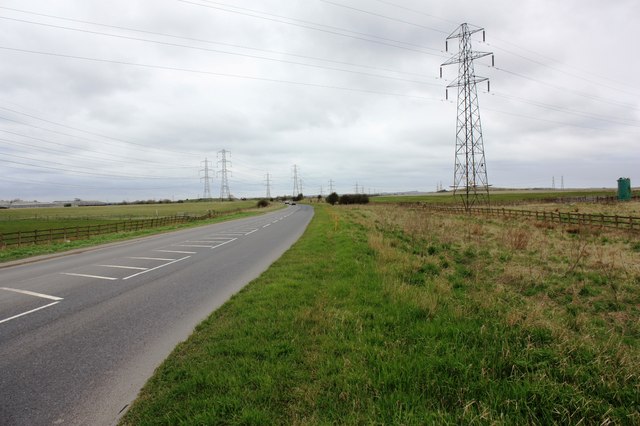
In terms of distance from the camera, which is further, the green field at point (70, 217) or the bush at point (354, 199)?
the bush at point (354, 199)

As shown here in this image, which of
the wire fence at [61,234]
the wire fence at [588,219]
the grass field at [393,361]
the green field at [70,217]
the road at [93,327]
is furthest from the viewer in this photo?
the green field at [70,217]

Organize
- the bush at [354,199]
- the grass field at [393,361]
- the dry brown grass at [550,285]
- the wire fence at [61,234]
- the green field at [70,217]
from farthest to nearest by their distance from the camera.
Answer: the bush at [354,199]
the green field at [70,217]
the wire fence at [61,234]
the dry brown grass at [550,285]
the grass field at [393,361]

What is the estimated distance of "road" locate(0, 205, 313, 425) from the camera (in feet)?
12.1

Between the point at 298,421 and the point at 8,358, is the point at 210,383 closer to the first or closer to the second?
the point at 298,421

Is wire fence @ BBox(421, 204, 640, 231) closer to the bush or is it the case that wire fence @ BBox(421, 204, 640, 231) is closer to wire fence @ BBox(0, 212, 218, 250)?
wire fence @ BBox(0, 212, 218, 250)

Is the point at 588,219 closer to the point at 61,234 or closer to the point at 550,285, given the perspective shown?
the point at 550,285

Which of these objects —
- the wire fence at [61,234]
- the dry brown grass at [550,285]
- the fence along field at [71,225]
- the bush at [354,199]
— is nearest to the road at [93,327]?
the dry brown grass at [550,285]

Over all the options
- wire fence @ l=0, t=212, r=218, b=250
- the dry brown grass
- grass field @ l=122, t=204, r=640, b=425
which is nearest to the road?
grass field @ l=122, t=204, r=640, b=425

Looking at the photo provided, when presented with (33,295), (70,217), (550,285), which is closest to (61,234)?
(33,295)

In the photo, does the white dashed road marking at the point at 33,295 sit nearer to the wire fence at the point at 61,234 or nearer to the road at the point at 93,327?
the road at the point at 93,327

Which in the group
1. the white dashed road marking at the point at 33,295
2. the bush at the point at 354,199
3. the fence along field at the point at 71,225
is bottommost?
the white dashed road marking at the point at 33,295

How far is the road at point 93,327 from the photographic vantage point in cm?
369

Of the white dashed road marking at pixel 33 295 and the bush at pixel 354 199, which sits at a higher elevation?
the bush at pixel 354 199

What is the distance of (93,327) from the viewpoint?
5.88 meters
